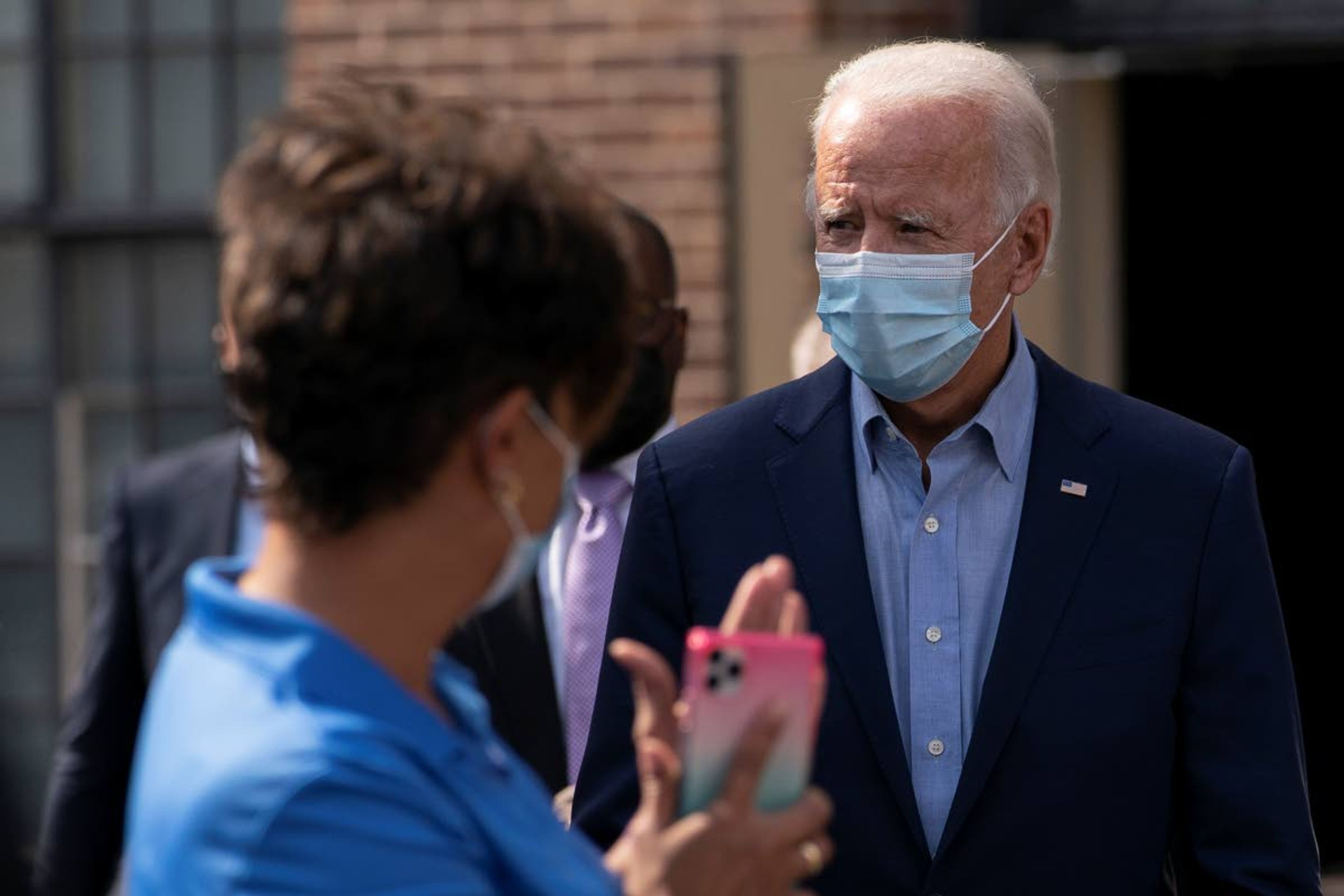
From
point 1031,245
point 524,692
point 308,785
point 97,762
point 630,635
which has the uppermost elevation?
point 1031,245

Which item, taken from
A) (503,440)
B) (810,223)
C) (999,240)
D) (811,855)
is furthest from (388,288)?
(810,223)

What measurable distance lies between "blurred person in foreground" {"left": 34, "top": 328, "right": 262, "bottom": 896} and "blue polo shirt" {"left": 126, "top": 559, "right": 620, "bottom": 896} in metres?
1.87

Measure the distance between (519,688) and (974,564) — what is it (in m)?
1.10

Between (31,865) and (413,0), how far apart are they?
467 centimetres

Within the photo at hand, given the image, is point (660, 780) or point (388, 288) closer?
point (388, 288)

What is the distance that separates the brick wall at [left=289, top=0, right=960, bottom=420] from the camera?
634cm

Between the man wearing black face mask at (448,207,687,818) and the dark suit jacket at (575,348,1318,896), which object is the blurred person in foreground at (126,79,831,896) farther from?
the man wearing black face mask at (448,207,687,818)

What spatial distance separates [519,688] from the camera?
3.61 metres

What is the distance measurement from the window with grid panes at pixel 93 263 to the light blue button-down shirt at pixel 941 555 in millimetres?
4832

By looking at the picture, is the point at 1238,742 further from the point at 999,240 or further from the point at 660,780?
the point at 660,780

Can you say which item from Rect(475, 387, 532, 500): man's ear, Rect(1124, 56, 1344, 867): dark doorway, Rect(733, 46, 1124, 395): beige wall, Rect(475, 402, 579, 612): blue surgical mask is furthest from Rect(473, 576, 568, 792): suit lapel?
Rect(1124, 56, 1344, 867): dark doorway

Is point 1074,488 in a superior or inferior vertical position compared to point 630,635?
superior

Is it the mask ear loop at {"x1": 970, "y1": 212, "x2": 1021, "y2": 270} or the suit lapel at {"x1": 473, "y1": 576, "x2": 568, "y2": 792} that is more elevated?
the mask ear loop at {"x1": 970, "y1": 212, "x2": 1021, "y2": 270}

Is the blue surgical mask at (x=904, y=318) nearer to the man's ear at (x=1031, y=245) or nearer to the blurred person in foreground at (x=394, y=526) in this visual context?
the man's ear at (x=1031, y=245)
